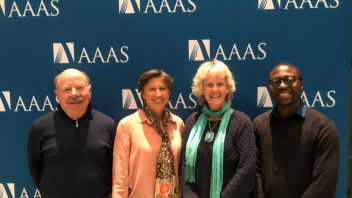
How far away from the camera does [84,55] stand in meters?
2.64

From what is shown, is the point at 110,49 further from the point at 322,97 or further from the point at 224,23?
the point at 322,97

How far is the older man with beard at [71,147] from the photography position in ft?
6.89

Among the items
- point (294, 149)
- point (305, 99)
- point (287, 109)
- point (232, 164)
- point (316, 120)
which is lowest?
point (232, 164)

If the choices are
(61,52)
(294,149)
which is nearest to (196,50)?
(294,149)

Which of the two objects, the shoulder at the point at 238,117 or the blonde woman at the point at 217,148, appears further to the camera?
the shoulder at the point at 238,117

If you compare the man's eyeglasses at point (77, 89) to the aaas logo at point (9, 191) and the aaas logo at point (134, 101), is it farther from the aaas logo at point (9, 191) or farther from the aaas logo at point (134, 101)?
the aaas logo at point (9, 191)

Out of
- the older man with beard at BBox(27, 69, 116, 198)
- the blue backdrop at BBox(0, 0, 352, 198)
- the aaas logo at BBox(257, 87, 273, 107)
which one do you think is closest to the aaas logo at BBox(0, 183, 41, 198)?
the blue backdrop at BBox(0, 0, 352, 198)

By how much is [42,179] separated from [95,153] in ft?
1.88

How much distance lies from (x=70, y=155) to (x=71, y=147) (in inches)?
2.8

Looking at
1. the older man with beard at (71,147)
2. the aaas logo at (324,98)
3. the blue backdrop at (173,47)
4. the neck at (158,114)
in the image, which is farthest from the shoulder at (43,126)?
the aaas logo at (324,98)

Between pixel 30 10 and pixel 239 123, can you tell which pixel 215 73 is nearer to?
pixel 239 123

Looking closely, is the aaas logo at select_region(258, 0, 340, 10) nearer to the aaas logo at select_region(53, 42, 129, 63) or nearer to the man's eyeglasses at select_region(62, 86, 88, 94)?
the aaas logo at select_region(53, 42, 129, 63)

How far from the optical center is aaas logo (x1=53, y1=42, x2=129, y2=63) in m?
2.63

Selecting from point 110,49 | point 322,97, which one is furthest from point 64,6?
point 322,97
